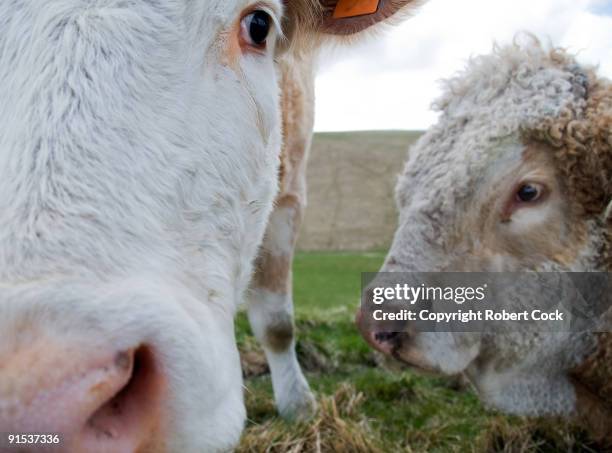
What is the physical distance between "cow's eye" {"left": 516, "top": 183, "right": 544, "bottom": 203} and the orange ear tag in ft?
3.91

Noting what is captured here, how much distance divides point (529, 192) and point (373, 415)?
2.19 meters

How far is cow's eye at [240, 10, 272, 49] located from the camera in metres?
2.44

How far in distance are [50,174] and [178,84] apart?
1.75 ft

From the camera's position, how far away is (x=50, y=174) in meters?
1.72

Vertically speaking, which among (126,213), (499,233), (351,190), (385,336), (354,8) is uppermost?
(351,190)

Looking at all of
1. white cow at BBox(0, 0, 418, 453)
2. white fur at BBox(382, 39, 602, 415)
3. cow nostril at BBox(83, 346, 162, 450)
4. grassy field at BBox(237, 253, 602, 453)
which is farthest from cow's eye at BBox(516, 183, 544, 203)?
cow nostril at BBox(83, 346, 162, 450)

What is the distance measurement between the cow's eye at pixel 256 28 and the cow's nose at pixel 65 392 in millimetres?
1388

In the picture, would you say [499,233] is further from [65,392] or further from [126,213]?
[65,392]


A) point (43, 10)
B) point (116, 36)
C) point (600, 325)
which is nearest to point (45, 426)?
point (116, 36)

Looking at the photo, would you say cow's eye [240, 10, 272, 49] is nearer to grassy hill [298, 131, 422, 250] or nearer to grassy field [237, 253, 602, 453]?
grassy field [237, 253, 602, 453]

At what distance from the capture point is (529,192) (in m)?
3.45

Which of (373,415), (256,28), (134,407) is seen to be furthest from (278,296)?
(134,407)

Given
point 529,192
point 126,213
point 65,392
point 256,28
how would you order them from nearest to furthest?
point 65,392 → point 126,213 → point 256,28 → point 529,192

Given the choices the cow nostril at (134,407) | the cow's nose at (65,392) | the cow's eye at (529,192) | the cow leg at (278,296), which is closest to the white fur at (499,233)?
the cow's eye at (529,192)
